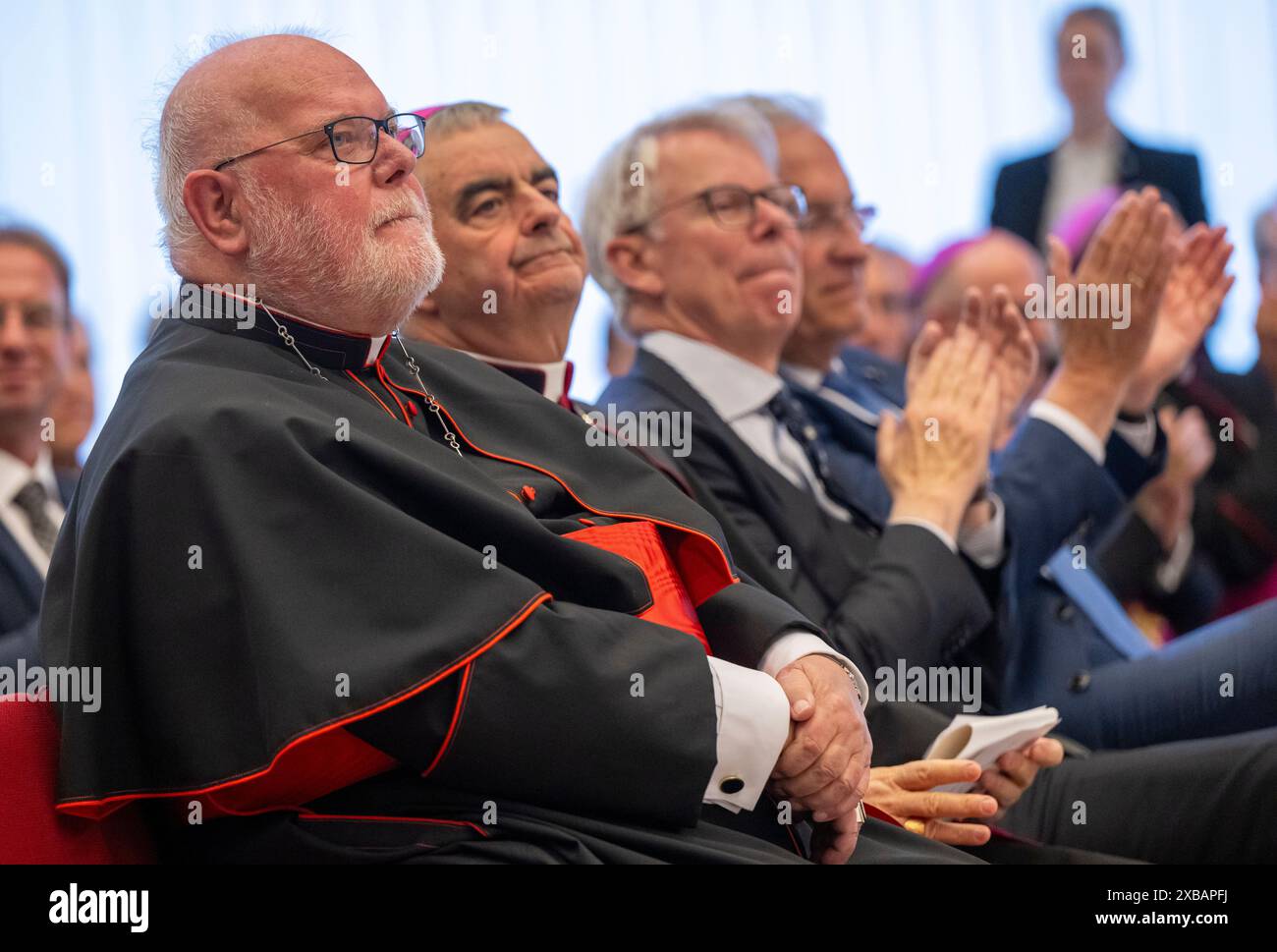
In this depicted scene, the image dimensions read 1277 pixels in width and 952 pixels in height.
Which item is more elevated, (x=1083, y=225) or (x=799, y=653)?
(x=1083, y=225)

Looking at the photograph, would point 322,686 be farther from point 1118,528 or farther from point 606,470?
point 1118,528

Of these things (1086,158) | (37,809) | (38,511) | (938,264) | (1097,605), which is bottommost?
(37,809)

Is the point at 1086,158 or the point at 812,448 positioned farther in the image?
the point at 1086,158

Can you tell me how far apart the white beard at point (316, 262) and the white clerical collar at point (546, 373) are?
0.55 m

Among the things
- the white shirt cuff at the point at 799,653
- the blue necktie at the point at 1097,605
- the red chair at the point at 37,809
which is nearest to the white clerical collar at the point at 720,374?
the blue necktie at the point at 1097,605

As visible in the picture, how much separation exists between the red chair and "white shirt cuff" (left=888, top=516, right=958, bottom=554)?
1.44 m

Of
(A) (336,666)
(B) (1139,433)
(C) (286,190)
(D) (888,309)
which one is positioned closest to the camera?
(A) (336,666)

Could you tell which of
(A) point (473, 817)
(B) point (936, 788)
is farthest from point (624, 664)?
(B) point (936, 788)

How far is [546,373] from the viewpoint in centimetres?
253

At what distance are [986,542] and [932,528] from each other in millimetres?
247

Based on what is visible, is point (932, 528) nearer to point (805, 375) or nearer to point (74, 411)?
point (805, 375)

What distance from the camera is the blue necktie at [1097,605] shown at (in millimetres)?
3070

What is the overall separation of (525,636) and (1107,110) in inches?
173

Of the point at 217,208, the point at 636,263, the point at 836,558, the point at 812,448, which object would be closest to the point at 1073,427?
the point at 812,448
